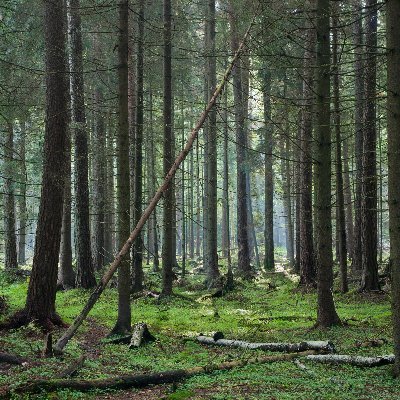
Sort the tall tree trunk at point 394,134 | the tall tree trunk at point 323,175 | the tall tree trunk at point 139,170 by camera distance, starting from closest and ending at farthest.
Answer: the tall tree trunk at point 394,134, the tall tree trunk at point 323,175, the tall tree trunk at point 139,170

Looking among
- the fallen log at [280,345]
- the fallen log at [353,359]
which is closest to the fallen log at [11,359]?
the fallen log at [280,345]

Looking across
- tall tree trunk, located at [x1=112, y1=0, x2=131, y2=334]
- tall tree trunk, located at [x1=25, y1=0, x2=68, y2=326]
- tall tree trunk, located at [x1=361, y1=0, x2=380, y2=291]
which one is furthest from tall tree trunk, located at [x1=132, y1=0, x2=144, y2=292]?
tall tree trunk, located at [x1=361, y1=0, x2=380, y2=291]

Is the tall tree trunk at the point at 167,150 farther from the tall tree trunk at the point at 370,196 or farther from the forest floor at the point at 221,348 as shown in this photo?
the tall tree trunk at the point at 370,196

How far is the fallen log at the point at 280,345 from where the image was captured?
8.93 metres

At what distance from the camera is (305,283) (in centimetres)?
1856

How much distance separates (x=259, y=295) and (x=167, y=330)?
24.2 feet

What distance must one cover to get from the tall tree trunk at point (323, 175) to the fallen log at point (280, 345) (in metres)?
1.81

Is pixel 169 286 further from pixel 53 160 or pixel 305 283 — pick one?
pixel 53 160

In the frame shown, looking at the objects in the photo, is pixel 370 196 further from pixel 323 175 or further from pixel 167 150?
pixel 167 150

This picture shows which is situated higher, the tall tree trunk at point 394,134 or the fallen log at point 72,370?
the tall tree trunk at point 394,134

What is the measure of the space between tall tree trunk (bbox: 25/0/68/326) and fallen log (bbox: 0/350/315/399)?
166 inches

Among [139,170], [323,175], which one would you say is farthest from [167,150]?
→ [323,175]

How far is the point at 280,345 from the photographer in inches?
371

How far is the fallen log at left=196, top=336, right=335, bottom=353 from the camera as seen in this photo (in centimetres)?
893
